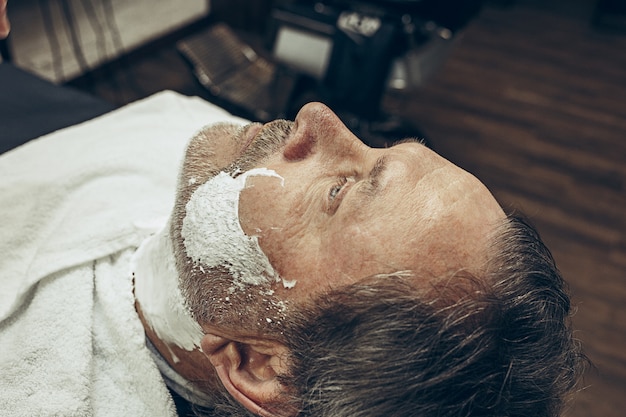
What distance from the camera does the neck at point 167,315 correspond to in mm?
843

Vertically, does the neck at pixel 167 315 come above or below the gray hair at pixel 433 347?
below

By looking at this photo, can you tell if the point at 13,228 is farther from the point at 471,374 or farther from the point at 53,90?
the point at 471,374

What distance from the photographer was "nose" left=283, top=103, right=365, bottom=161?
2.76ft

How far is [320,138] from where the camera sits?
85 cm

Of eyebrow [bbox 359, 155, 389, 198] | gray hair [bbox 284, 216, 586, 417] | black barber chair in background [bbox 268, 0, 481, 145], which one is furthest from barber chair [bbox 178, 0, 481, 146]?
gray hair [bbox 284, 216, 586, 417]

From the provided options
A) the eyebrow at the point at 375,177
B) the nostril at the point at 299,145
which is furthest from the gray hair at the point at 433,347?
the nostril at the point at 299,145

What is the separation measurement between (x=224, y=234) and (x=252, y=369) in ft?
0.67

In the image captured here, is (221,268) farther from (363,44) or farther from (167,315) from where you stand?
(363,44)

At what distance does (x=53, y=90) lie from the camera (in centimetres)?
147

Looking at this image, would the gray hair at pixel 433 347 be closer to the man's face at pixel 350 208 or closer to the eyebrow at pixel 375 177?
the man's face at pixel 350 208

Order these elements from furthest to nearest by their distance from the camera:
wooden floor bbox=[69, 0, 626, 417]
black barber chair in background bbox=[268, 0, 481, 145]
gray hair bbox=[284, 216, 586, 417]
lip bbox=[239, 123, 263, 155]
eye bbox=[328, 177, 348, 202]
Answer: wooden floor bbox=[69, 0, 626, 417]
black barber chair in background bbox=[268, 0, 481, 145]
lip bbox=[239, 123, 263, 155]
eye bbox=[328, 177, 348, 202]
gray hair bbox=[284, 216, 586, 417]

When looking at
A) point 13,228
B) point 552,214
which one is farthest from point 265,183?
point 552,214

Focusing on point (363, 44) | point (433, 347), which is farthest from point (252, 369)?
point (363, 44)

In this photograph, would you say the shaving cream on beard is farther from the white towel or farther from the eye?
the eye
